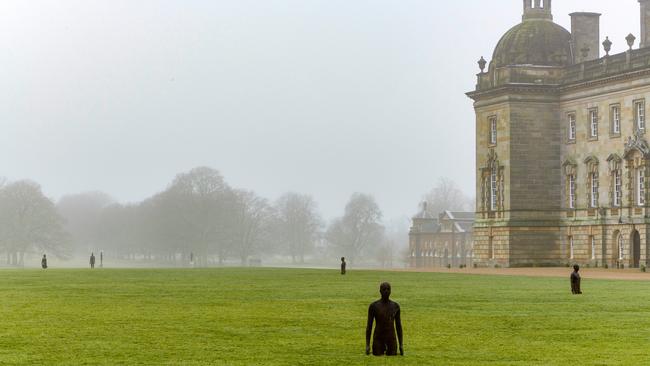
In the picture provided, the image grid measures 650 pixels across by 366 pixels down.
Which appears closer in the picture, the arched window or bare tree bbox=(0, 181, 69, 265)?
the arched window

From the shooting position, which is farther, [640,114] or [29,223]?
[29,223]

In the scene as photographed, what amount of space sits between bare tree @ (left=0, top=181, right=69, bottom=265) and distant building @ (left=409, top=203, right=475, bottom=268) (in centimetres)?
4685

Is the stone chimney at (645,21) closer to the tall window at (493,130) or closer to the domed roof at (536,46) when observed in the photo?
the domed roof at (536,46)

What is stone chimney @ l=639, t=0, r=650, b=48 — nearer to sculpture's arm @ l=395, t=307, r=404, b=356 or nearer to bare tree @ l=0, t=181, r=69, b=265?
sculpture's arm @ l=395, t=307, r=404, b=356

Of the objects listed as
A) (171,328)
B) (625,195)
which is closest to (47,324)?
(171,328)

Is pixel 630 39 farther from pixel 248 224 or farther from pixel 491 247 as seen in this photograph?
pixel 248 224

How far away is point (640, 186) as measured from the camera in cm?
8425

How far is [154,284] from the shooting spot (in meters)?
54.4

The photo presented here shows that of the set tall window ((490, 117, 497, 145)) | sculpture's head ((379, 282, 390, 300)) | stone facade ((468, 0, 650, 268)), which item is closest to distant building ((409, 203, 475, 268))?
tall window ((490, 117, 497, 145))

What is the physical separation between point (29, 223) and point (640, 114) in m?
92.2

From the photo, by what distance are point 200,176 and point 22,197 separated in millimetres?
21868

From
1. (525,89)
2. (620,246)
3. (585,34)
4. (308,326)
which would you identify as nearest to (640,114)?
(620,246)

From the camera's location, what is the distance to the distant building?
169 meters

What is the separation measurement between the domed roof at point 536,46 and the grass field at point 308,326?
45.2 meters
